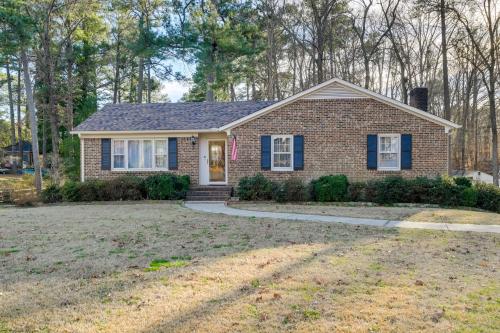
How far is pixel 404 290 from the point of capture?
5117 mm

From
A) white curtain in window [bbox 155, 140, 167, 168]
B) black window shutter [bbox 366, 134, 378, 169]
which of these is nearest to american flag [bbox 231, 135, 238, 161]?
white curtain in window [bbox 155, 140, 167, 168]

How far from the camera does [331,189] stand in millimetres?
16062

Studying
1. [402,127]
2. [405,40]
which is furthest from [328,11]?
[402,127]

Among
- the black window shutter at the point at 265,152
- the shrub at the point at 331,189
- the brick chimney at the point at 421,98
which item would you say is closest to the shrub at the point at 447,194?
the shrub at the point at 331,189

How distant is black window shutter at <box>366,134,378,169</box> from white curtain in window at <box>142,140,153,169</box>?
9514mm

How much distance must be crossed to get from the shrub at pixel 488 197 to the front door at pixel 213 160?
10.3 metres

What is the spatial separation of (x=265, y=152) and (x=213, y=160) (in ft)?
9.18

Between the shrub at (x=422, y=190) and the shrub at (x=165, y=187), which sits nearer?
the shrub at (x=422, y=190)

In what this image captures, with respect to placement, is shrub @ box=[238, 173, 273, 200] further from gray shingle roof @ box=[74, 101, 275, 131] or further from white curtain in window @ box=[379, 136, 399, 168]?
white curtain in window @ box=[379, 136, 399, 168]

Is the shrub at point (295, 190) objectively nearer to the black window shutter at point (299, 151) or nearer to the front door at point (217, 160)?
the black window shutter at point (299, 151)

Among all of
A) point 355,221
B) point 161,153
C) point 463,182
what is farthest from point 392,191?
point 161,153

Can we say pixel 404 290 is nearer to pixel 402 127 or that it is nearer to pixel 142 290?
pixel 142 290

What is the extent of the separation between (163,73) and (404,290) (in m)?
28.7

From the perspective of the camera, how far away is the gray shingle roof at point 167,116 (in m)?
19.0
